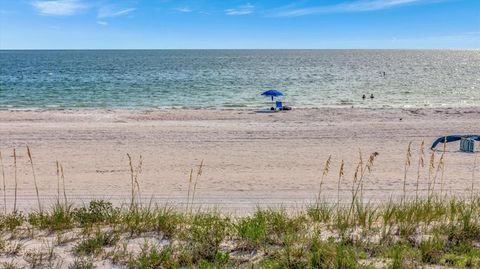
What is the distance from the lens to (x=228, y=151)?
15625mm

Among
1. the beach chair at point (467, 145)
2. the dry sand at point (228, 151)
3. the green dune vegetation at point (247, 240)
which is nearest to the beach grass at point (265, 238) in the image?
the green dune vegetation at point (247, 240)

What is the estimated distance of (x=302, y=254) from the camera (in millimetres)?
4816

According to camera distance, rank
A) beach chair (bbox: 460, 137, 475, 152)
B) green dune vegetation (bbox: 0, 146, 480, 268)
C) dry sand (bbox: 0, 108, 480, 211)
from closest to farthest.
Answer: green dune vegetation (bbox: 0, 146, 480, 268) < dry sand (bbox: 0, 108, 480, 211) < beach chair (bbox: 460, 137, 475, 152)

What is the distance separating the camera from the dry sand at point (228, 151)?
35.1ft

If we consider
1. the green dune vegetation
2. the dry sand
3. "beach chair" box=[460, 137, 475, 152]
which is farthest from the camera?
"beach chair" box=[460, 137, 475, 152]

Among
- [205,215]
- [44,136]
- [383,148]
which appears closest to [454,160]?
[383,148]

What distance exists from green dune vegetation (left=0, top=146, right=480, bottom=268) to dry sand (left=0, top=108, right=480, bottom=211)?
3.27m

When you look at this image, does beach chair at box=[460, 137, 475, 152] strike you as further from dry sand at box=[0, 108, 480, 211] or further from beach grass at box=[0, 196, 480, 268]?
beach grass at box=[0, 196, 480, 268]

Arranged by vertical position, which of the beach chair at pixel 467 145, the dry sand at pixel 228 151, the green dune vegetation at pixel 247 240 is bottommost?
the dry sand at pixel 228 151

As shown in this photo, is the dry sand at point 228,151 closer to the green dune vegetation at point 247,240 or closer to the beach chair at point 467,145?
the beach chair at point 467,145

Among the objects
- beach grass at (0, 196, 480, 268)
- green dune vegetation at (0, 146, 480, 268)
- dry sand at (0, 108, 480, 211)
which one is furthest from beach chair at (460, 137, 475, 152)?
green dune vegetation at (0, 146, 480, 268)

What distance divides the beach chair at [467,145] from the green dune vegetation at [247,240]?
9736 millimetres

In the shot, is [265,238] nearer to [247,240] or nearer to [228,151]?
[247,240]

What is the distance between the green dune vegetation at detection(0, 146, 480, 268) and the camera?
4.70m
